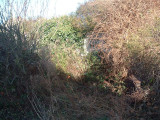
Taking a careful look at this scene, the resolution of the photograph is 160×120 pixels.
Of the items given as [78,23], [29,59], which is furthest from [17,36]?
[78,23]

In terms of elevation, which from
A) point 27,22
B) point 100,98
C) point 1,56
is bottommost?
point 100,98

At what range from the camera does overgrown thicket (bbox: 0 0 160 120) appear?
423 centimetres

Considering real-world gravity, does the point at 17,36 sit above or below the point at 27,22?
below

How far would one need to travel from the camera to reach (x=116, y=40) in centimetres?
579

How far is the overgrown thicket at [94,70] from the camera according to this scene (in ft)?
13.9

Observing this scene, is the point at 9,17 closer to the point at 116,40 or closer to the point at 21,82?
the point at 21,82

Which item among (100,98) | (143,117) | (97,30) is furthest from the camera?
(97,30)

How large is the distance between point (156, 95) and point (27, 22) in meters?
4.33

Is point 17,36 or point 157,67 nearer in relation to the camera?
point 157,67

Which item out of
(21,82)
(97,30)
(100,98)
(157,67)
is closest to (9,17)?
(21,82)

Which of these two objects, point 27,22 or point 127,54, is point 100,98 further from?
point 27,22

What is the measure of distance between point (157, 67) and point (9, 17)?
173 inches

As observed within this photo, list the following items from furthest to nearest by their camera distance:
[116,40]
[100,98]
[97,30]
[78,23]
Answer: [78,23]
[97,30]
[116,40]
[100,98]

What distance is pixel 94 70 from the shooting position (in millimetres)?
6766
